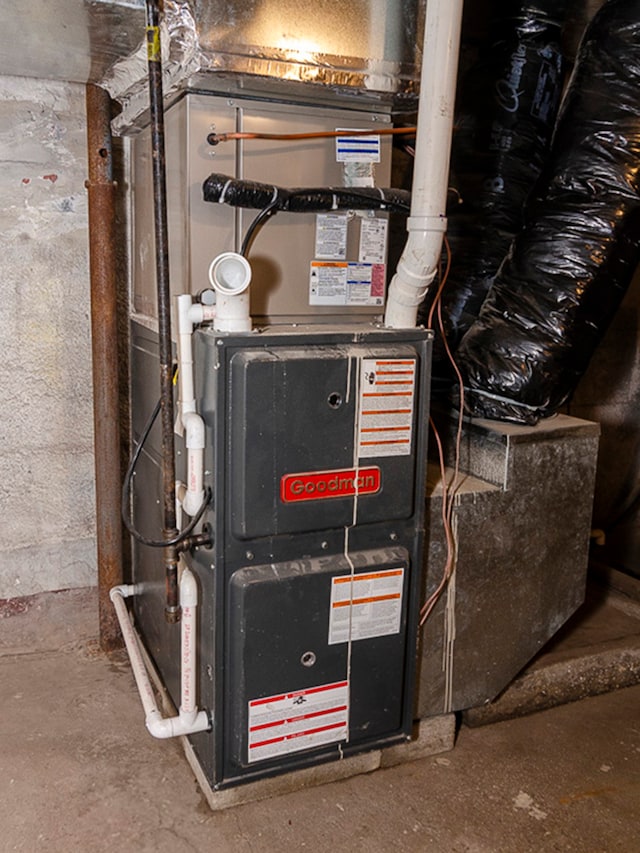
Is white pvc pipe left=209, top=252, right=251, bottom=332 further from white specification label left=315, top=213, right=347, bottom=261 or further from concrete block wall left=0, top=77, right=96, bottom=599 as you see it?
concrete block wall left=0, top=77, right=96, bottom=599

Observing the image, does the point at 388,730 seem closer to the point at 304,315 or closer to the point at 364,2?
the point at 304,315

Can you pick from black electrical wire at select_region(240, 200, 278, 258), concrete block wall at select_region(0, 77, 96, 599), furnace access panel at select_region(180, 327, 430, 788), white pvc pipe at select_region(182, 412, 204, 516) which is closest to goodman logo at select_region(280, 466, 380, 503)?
furnace access panel at select_region(180, 327, 430, 788)

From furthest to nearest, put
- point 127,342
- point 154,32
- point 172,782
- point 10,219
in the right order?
point 127,342, point 10,219, point 172,782, point 154,32

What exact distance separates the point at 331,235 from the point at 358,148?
23 cm

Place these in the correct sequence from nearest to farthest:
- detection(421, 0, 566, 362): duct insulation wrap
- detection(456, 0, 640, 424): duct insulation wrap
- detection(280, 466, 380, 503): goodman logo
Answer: detection(280, 466, 380, 503): goodman logo
detection(456, 0, 640, 424): duct insulation wrap
detection(421, 0, 566, 362): duct insulation wrap

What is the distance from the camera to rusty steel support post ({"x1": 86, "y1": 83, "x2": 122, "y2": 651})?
233 centimetres

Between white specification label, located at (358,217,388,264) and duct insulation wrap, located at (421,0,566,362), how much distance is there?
622 mm

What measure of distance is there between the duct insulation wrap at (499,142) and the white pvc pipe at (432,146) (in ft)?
2.55

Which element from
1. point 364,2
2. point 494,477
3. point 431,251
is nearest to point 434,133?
point 431,251

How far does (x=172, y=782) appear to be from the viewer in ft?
6.70

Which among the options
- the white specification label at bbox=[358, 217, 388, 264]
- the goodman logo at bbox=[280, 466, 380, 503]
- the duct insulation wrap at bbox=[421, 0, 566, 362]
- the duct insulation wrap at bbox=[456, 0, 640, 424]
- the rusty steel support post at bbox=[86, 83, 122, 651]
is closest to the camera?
the goodman logo at bbox=[280, 466, 380, 503]

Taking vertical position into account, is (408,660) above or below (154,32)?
below

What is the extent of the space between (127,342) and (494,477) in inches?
50.9

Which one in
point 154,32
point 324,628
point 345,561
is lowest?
point 324,628
